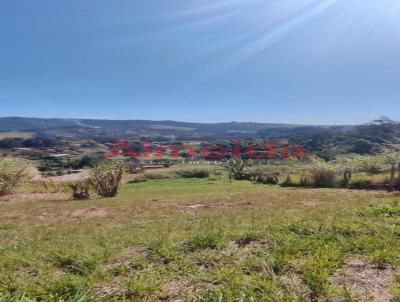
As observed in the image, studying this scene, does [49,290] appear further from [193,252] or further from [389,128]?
[389,128]

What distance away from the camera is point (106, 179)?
17906mm

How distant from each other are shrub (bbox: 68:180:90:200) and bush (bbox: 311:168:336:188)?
15918 mm

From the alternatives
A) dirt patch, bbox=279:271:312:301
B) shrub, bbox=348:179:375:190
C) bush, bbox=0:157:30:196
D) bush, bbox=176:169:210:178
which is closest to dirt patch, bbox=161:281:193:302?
dirt patch, bbox=279:271:312:301

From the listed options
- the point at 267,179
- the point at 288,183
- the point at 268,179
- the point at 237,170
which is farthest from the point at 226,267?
the point at 237,170

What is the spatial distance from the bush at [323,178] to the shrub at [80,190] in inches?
627

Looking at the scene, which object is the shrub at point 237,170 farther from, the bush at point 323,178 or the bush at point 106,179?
the bush at point 106,179

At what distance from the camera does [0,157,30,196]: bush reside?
56.8 ft

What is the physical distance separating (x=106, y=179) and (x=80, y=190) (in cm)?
139

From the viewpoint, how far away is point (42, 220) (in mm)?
9500

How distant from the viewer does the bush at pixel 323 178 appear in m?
24.7

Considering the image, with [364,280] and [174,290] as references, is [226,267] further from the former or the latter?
[364,280]

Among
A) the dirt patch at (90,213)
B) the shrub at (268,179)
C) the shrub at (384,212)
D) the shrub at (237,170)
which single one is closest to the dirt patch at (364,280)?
the shrub at (384,212)

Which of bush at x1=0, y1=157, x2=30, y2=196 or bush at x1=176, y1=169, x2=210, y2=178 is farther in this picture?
bush at x1=176, y1=169, x2=210, y2=178

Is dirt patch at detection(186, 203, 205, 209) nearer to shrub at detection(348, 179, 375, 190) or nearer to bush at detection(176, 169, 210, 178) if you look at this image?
shrub at detection(348, 179, 375, 190)
